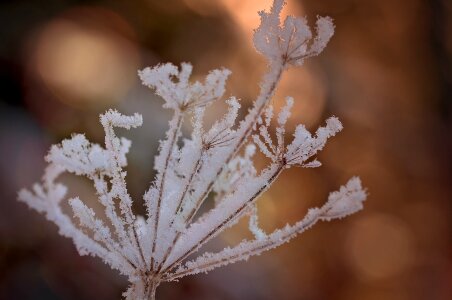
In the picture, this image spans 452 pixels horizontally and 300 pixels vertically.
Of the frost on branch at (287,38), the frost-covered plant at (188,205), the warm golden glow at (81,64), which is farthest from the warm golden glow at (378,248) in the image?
the frost on branch at (287,38)

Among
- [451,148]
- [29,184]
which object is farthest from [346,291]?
[29,184]

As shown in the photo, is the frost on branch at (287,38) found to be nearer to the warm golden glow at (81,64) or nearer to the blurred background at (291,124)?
the blurred background at (291,124)

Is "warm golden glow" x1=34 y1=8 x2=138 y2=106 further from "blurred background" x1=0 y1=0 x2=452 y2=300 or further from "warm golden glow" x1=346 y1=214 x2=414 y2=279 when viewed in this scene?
"warm golden glow" x1=346 y1=214 x2=414 y2=279

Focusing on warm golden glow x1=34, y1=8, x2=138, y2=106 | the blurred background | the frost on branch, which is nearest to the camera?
the frost on branch

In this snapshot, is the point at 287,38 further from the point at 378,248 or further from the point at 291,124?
the point at 378,248

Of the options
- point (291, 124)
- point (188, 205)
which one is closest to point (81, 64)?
point (291, 124)

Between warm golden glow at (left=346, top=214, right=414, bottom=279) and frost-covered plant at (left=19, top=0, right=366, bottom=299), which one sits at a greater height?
warm golden glow at (left=346, top=214, right=414, bottom=279)

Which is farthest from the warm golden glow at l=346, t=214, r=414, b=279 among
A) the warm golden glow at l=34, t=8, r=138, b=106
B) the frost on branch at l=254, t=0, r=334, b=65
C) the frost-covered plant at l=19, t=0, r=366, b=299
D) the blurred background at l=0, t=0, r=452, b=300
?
the frost on branch at l=254, t=0, r=334, b=65

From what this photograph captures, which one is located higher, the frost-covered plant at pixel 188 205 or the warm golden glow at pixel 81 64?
the warm golden glow at pixel 81 64

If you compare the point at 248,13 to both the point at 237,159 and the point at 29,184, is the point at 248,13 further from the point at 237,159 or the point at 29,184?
the point at 237,159
